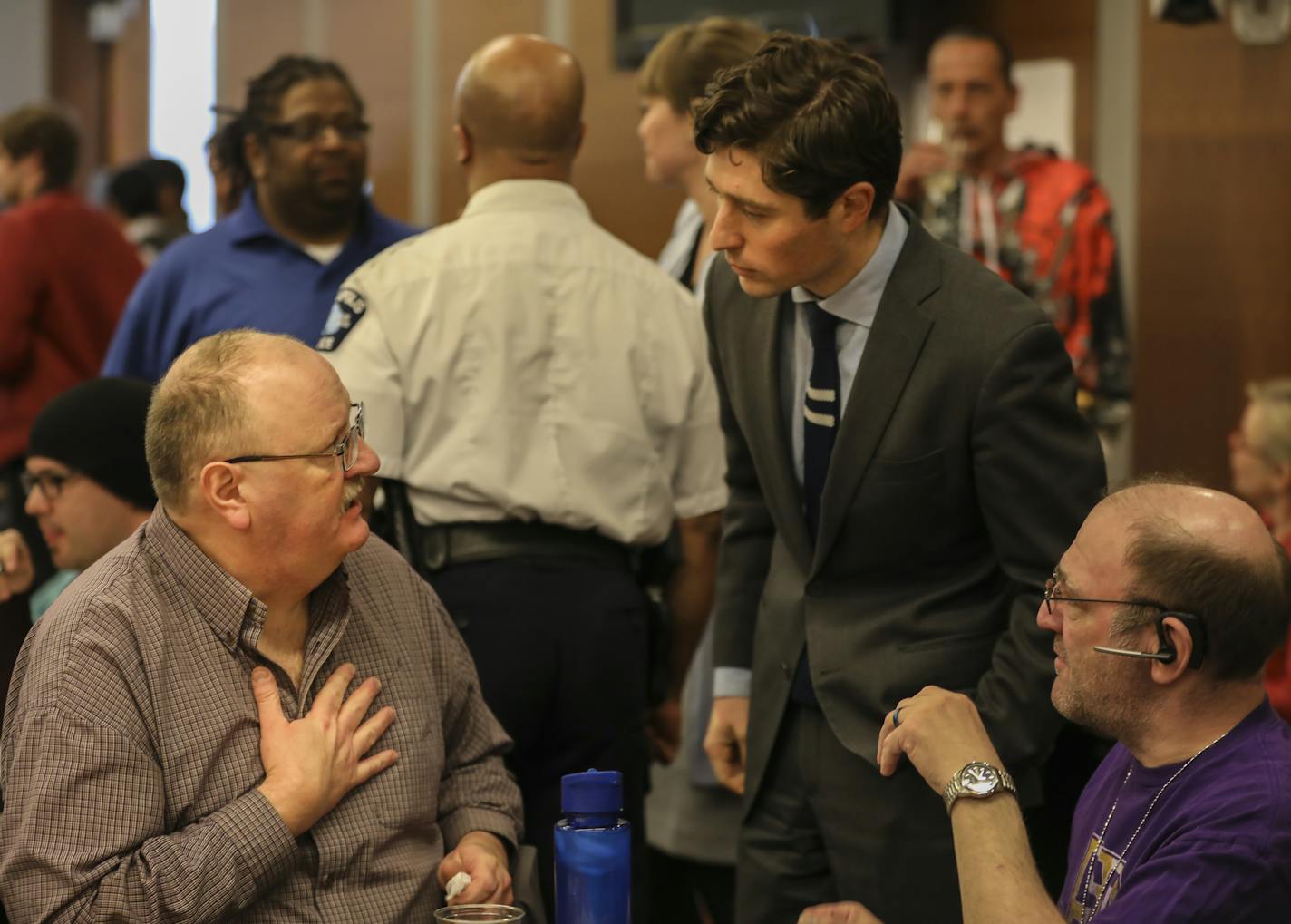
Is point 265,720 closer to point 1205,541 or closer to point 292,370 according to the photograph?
point 292,370

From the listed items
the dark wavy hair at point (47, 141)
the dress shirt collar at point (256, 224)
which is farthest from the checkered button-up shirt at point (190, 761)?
the dark wavy hair at point (47, 141)

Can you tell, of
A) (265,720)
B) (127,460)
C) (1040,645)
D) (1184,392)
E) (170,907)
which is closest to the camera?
(170,907)

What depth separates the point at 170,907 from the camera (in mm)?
1690

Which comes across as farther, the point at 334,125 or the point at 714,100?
the point at 334,125

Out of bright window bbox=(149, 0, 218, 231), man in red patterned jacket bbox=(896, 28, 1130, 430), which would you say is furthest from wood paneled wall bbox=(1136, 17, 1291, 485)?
bright window bbox=(149, 0, 218, 231)

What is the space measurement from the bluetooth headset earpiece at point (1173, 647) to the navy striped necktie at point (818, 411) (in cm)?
58

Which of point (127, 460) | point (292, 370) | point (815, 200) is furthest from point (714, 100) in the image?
point (127, 460)

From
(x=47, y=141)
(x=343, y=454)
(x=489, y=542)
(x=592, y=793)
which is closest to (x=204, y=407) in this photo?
(x=343, y=454)

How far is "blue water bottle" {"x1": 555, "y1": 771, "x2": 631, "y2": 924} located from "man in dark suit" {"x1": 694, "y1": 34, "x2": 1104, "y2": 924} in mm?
470

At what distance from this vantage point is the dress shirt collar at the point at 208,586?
6.09ft

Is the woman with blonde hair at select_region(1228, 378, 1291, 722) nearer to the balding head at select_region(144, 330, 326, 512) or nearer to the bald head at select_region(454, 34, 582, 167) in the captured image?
the bald head at select_region(454, 34, 582, 167)

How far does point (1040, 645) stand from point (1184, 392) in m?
2.86

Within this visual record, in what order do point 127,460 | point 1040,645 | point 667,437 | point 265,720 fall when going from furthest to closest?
point 667,437, point 127,460, point 1040,645, point 265,720

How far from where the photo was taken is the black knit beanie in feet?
8.62
